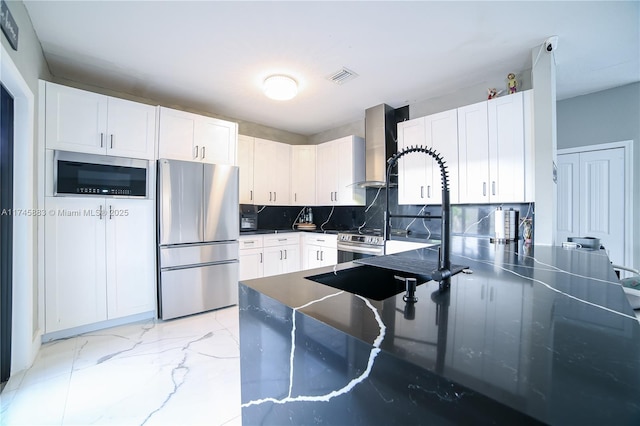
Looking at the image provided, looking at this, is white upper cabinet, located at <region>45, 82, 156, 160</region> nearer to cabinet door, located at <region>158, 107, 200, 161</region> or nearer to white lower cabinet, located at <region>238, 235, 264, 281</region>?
cabinet door, located at <region>158, 107, 200, 161</region>

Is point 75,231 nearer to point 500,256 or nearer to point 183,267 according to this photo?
point 183,267

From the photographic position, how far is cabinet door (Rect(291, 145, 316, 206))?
428cm

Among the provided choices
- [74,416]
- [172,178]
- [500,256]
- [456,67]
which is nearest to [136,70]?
[172,178]

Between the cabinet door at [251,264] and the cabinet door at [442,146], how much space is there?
223cm

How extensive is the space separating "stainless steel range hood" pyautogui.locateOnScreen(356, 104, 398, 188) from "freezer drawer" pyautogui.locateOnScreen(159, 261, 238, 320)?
2097 millimetres

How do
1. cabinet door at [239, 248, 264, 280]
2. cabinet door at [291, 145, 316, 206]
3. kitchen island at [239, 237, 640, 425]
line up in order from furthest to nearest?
cabinet door at [291, 145, 316, 206]
cabinet door at [239, 248, 264, 280]
kitchen island at [239, 237, 640, 425]

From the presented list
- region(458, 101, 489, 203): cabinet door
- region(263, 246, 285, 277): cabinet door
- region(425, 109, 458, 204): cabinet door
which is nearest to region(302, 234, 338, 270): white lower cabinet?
region(263, 246, 285, 277): cabinet door

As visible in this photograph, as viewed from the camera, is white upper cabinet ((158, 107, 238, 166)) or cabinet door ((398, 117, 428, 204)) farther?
cabinet door ((398, 117, 428, 204))

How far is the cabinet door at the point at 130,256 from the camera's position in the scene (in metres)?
2.56

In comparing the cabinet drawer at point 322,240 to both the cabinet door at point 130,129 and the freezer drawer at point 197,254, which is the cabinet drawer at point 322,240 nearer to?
the freezer drawer at point 197,254

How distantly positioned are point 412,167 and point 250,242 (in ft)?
7.33

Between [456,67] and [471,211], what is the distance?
1479mm

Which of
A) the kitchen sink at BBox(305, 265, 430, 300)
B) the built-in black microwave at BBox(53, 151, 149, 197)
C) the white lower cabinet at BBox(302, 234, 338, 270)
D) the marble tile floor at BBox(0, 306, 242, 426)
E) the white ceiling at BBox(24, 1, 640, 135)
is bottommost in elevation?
the marble tile floor at BBox(0, 306, 242, 426)

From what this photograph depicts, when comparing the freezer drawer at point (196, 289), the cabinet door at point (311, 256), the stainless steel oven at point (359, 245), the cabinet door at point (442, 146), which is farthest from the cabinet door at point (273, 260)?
the cabinet door at point (442, 146)
